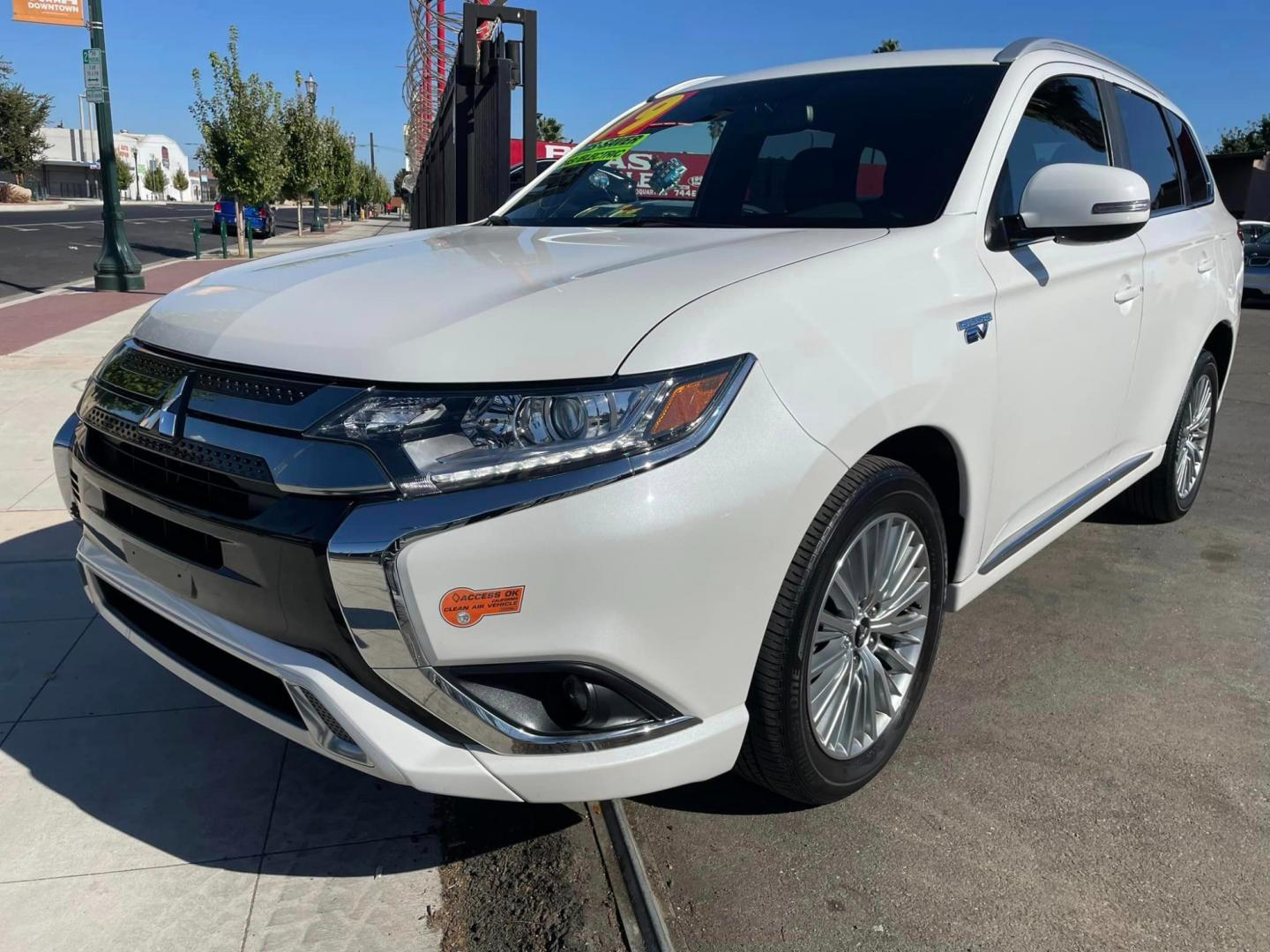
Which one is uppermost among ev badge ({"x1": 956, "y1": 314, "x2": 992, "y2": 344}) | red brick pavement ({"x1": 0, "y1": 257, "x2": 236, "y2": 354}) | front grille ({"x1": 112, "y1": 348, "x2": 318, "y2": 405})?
ev badge ({"x1": 956, "y1": 314, "x2": 992, "y2": 344})

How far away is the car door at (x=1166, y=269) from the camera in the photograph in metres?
3.58

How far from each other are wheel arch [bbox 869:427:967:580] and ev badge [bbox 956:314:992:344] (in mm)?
249

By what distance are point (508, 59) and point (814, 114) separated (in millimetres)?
4085

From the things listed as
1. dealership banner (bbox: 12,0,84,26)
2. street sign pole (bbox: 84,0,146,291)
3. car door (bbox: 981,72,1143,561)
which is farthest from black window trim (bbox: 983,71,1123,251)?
dealership banner (bbox: 12,0,84,26)

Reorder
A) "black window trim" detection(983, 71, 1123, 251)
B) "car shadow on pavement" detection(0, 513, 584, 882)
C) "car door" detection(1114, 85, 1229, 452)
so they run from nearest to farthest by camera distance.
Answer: "car shadow on pavement" detection(0, 513, 584, 882) < "black window trim" detection(983, 71, 1123, 251) < "car door" detection(1114, 85, 1229, 452)

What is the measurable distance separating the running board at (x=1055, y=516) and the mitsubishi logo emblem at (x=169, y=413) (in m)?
2.05

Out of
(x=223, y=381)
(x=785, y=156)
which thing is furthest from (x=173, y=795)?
(x=785, y=156)

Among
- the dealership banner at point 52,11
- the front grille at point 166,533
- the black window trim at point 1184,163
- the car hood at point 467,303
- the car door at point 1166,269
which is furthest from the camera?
the dealership banner at point 52,11

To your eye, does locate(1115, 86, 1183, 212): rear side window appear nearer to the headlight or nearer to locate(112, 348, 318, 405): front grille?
the headlight

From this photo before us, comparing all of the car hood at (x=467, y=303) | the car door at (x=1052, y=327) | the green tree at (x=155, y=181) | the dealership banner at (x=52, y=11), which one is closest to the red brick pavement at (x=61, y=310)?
the dealership banner at (x=52, y=11)

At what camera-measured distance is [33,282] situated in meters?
16.7

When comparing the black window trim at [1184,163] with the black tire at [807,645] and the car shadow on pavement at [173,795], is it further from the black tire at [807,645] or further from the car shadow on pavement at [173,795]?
the car shadow on pavement at [173,795]


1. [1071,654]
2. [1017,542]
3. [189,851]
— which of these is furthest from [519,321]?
[1071,654]

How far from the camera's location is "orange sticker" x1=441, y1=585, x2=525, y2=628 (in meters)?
1.77
